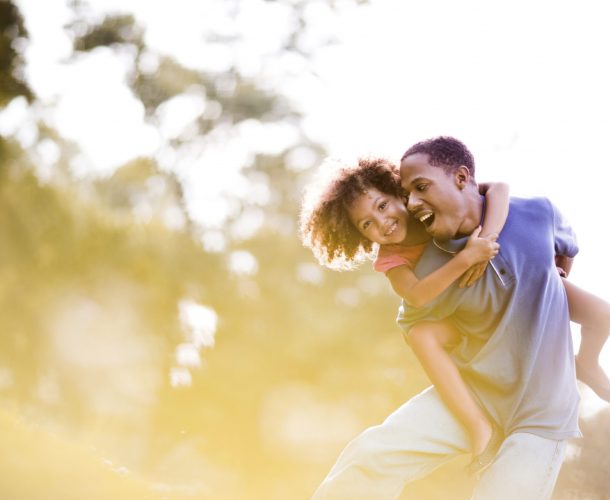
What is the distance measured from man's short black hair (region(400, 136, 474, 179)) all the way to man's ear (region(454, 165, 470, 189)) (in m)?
0.01

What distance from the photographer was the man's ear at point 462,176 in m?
2.37

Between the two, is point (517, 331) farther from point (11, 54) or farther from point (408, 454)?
point (11, 54)

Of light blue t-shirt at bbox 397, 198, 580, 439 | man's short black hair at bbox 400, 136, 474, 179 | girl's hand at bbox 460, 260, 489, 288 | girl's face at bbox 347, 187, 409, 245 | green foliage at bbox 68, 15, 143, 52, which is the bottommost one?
light blue t-shirt at bbox 397, 198, 580, 439

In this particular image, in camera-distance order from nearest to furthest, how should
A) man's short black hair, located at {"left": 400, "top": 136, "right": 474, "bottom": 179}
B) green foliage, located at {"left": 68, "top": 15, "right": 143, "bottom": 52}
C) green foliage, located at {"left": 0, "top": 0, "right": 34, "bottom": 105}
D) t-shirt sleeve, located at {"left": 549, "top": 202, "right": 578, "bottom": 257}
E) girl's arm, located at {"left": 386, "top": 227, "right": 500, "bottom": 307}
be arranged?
girl's arm, located at {"left": 386, "top": 227, "right": 500, "bottom": 307} < man's short black hair, located at {"left": 400, "top": 136, "right": 474, "bottom": 179} < t-shirt sleeve, located at {"left": 549, "top": 202, "right": 578, "bottom": 257} < green foliage, located at {"left": 0, "top": 0, "right": 34, "bottom": 105} < green foliage, located at {"left": 68, "top": 15, "right": 143, "bottom": 52}

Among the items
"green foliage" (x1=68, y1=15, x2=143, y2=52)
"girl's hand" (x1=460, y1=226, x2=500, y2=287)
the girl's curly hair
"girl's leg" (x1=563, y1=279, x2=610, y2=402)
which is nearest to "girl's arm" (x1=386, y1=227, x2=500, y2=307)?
"girl's hand" (x1=460, y1=226, x2=500, y2=287)

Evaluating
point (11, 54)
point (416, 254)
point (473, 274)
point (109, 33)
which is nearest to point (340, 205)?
point (416, 254)

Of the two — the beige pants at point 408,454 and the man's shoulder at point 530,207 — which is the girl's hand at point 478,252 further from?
the beige pants at point 408,454

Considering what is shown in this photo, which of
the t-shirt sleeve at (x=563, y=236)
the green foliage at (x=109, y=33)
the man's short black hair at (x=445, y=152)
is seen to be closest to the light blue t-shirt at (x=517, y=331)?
the t-shirt sleeve at (x=563, y=236)

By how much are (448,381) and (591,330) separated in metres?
0.64

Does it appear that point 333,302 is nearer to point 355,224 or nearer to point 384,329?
point 384,329

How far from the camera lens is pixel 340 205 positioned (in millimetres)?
2613

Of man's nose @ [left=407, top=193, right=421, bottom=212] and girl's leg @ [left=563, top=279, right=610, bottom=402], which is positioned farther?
girl's leg @ [left=563, top=279, right=610, bottom=402]

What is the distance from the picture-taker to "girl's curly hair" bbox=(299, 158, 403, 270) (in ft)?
8.37

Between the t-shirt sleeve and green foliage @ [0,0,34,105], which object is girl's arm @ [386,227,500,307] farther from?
green foliage @ [0,0,34,105]
